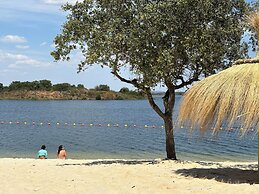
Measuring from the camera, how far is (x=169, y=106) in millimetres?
13812

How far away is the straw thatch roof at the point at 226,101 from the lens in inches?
341

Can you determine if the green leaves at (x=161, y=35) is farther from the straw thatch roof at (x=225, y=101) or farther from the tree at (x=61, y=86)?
the tree at (x=61, y=86)

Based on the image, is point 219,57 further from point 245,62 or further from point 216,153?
point 216,153

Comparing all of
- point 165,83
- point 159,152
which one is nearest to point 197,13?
point 165,83

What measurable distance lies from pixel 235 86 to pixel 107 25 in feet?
16.4

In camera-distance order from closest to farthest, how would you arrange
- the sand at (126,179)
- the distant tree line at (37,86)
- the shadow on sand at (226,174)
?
the sand at (126,179)
the shadow on sand at (226,174)
the distant tree line at (37,86)

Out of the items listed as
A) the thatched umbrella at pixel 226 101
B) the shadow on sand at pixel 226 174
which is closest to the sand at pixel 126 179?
the shadow on sand at pixel 226 174

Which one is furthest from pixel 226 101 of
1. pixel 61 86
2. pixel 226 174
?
pixel 61 86

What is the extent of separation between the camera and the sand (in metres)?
→ 9.22

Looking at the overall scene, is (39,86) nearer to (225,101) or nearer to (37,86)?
(37,86)

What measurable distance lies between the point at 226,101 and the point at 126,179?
322cm

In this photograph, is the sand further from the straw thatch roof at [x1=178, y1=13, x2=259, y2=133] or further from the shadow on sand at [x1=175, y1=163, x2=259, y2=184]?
the straw thatch roof at [x1=178, y1=13, x2=259, y2=133]

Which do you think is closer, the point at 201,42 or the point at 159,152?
the point at 201,42

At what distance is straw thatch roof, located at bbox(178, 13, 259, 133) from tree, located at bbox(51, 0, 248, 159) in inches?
89.5
